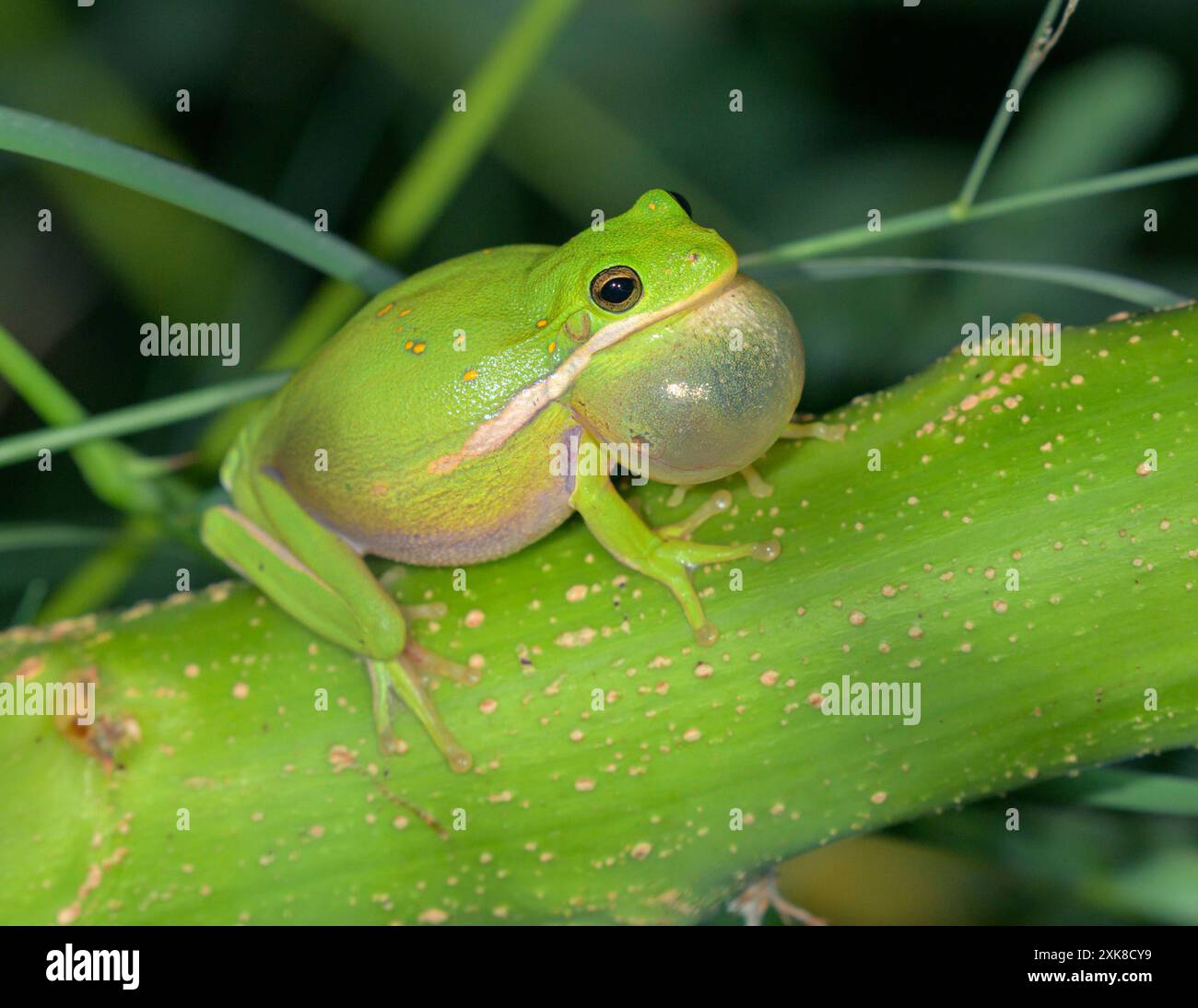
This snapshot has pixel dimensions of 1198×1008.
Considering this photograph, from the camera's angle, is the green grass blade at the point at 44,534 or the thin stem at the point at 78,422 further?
the green grass blade at the point at 44,534

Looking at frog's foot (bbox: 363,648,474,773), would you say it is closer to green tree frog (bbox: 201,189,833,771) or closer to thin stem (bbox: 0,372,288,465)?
green tree frog (bbox: 201,189,833,771)

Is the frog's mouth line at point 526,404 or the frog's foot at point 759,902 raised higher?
the frog's mouth line at point 526,404

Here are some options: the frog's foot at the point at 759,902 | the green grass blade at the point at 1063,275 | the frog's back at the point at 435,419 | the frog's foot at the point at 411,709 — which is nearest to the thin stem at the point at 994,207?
the green grass blade at the point at 1063,275

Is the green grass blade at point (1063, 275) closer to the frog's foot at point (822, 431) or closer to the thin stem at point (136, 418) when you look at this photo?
the frog's foot at point (822, 431)

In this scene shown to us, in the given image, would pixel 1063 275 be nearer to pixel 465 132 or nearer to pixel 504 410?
pixel 504 410

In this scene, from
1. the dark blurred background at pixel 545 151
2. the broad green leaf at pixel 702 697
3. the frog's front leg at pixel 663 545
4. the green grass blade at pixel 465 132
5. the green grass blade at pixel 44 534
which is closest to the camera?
the broad green leaf at pixel 702 697

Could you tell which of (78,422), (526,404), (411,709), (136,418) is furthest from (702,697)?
(78,422)
